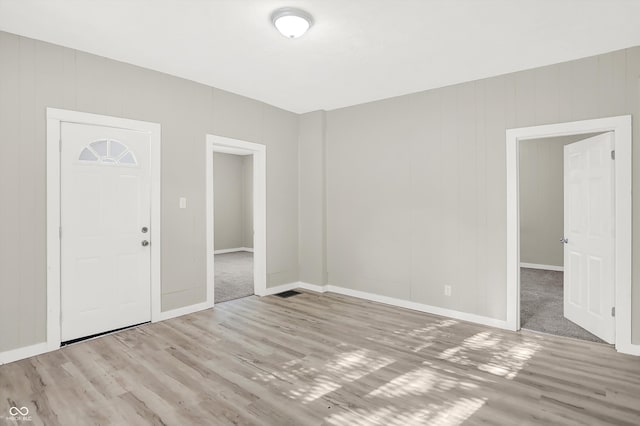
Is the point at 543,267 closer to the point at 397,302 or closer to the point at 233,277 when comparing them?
the point at 397,302

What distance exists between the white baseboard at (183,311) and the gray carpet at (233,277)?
377 millimetres

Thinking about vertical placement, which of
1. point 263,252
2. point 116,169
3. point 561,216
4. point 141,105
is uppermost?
point 141,105

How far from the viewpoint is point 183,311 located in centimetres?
420

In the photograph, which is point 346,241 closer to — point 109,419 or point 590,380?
point 590,380

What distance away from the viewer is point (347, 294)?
17.1 feet

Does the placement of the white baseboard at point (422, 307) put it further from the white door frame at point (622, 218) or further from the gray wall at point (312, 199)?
the white door frame at point (622, 218)

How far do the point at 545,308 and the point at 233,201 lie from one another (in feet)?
26.1

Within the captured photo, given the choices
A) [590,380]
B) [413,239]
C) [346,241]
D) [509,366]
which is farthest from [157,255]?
[590,380]

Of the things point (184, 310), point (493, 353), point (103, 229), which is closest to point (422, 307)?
point (493, 353)

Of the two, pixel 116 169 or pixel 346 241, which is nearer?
pixel 116 169

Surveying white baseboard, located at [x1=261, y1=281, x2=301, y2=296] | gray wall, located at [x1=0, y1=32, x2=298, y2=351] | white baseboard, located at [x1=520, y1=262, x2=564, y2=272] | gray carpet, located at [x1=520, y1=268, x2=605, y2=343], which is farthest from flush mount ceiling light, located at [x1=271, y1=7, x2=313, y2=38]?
white baseboard, located at [x1=520, y1=262, x2=564, y2=272]

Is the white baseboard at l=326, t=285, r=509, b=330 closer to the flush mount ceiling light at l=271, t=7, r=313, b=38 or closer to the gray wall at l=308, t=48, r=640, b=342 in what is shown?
the gray wall at l=308, t=48, r=640, b=342

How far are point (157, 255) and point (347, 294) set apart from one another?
8.90ft

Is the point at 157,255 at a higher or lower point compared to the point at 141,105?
lower
